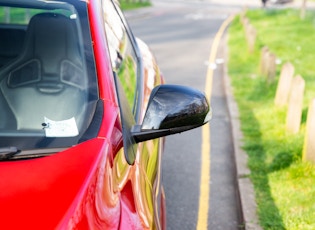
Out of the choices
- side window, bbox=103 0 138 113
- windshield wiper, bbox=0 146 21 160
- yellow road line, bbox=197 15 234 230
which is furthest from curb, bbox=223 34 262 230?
windshield wiper, bbox=0 146 21 160

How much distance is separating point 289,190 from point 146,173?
284 cm

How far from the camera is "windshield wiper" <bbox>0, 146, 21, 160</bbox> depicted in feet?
7.34

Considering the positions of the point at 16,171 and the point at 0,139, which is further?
the point at 0,139

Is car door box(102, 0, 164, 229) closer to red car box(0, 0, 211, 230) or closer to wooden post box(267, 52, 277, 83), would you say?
red car box(0, 0, 211, 230)

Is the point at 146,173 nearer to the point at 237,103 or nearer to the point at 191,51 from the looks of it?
the point at 237,103

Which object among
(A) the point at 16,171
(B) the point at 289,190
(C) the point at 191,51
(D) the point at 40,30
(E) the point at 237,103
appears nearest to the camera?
(A) the point at 16,171

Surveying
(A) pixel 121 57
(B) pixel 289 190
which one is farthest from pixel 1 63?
(B) pixel 289 190

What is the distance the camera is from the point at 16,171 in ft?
7.06

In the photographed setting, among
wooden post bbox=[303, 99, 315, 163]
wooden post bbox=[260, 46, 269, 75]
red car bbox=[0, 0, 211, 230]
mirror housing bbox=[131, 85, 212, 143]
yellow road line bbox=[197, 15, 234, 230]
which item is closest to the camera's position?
red car bbox=[0, 0, 211, 230]

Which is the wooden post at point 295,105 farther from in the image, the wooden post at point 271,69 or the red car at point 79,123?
the red car at point 79,123

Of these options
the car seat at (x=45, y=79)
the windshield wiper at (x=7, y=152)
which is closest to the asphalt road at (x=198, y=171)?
the car seat at (x=45, y=79)

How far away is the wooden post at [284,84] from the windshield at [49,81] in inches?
209

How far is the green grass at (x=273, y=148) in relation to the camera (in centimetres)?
489

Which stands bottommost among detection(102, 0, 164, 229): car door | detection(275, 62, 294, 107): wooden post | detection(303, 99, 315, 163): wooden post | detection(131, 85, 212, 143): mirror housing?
detection(275, 62, 294, 107): wooden post
